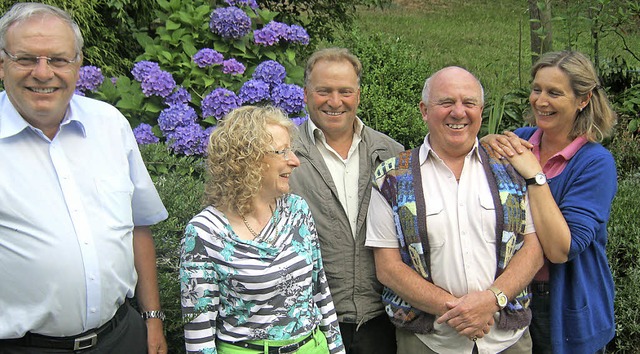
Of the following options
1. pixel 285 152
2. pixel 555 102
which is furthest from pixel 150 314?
pixel 555 102

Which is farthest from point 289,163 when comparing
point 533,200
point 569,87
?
point 569,87

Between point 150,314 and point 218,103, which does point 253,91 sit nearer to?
point 218,103

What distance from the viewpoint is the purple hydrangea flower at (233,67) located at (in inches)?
191

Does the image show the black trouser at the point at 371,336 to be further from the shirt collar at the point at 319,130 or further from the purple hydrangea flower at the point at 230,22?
the purple hydrangea flower at the point at 230,22

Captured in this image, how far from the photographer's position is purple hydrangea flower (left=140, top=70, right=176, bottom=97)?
462 centimetres

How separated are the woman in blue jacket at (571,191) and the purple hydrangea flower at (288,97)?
1.82 m

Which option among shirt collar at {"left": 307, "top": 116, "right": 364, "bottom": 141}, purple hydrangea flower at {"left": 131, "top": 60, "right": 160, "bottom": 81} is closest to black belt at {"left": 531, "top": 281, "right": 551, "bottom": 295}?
shirt collar at {"left": 307, "top": 116, "right": 364, "bottom": 141}

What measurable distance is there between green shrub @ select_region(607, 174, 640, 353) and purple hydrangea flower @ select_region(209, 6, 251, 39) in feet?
9.11

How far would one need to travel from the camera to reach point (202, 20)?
5.07 m

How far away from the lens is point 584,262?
312 centimetres

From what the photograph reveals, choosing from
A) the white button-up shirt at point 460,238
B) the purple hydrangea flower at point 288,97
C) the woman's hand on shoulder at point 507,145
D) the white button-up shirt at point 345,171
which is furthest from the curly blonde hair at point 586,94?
the purple hydrangea flower at point 288,97

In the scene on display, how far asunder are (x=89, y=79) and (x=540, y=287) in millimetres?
3155

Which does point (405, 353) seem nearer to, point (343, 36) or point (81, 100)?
point (81, 100)

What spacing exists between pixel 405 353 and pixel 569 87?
138 centimetres
